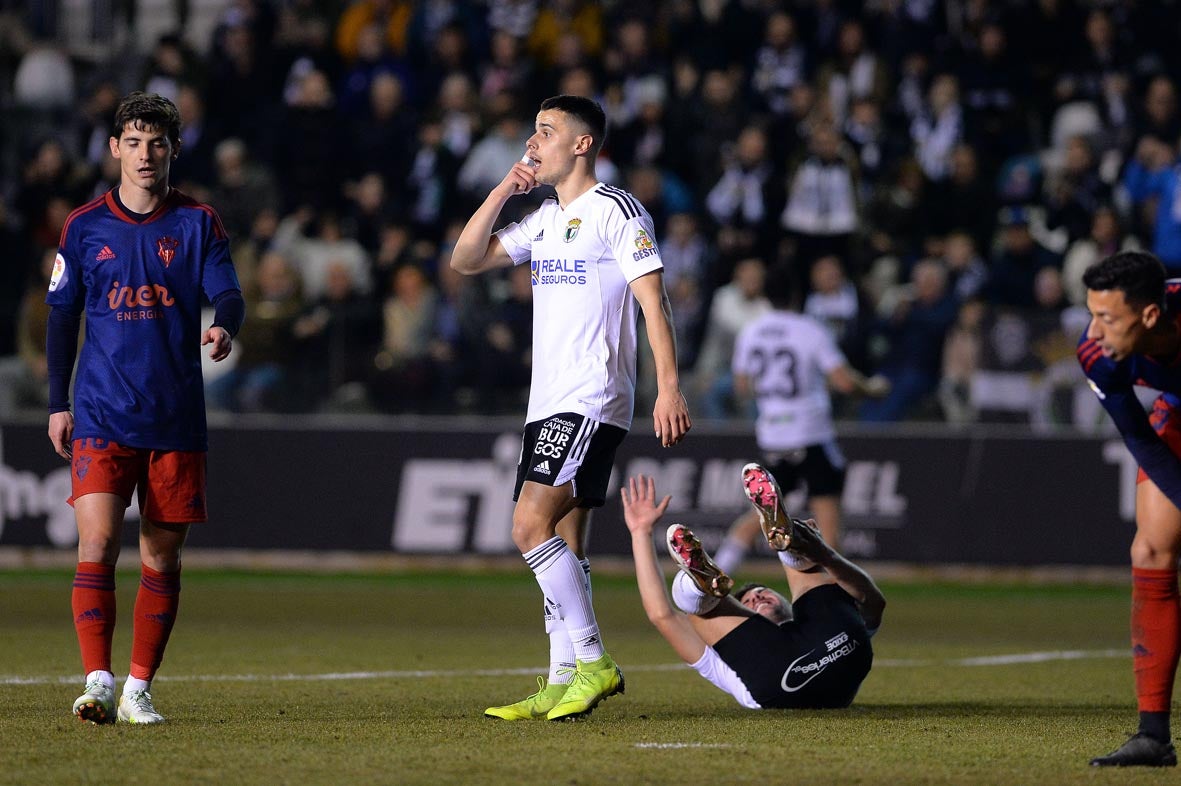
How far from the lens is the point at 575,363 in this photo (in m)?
7.07

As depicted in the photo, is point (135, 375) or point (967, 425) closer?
point (135, 375)

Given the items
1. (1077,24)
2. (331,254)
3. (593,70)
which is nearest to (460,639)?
(331,254)

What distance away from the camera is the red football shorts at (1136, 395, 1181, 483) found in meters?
5.93

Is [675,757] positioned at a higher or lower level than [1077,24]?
lower

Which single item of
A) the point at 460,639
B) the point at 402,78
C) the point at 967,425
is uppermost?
the point at 402,78

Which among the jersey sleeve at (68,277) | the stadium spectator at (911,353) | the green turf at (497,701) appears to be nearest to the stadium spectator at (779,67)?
the stadium spectator at (911,353)

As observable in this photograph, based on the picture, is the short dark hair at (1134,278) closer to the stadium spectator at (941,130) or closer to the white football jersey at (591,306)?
the white football jersey at (591,306)

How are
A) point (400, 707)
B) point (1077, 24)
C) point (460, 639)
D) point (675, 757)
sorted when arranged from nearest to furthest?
point (675, 757) → point (400, 707) → point (460, 639) → point (1077, 24)

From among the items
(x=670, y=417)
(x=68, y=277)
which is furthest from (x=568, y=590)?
(x=68, y=277)

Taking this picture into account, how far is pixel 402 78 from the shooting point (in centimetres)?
Result: 2033

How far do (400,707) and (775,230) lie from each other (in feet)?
37.7

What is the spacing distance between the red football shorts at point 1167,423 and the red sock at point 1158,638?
0.38 meters

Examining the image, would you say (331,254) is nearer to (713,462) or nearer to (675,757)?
(713,462)

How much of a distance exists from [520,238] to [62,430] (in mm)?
2097
